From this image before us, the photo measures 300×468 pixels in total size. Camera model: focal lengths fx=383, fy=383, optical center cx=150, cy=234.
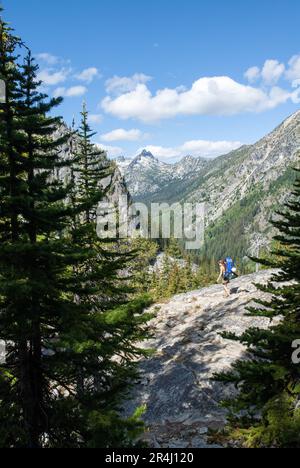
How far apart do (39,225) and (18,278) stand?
67.1 inches

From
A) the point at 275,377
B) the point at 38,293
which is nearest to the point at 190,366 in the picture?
the point at 275,377

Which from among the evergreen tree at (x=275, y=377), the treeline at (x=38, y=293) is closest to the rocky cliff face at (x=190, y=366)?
the evergreen tree at (x=275, y=377)

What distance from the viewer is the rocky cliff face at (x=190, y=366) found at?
47.2 ft

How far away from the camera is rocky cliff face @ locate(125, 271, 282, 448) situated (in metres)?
14.4

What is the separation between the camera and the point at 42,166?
8836 mm

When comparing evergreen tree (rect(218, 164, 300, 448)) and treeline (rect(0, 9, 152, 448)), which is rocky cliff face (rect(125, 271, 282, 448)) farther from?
treeline (rect(0, 9, 152, 448))

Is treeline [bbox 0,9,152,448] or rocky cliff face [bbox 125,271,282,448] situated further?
rocky cliff face [bbox 125,271,282,448]

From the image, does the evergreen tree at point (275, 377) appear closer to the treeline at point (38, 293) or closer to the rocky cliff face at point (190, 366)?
the rocky cliff face at point (190, 366)

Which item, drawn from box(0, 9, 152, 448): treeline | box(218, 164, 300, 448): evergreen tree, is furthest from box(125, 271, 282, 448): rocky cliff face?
box(0, 9, 152, 448): treeline

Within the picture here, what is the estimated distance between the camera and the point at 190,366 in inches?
776

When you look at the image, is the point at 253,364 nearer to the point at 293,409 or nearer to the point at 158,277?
the point at 293,409
